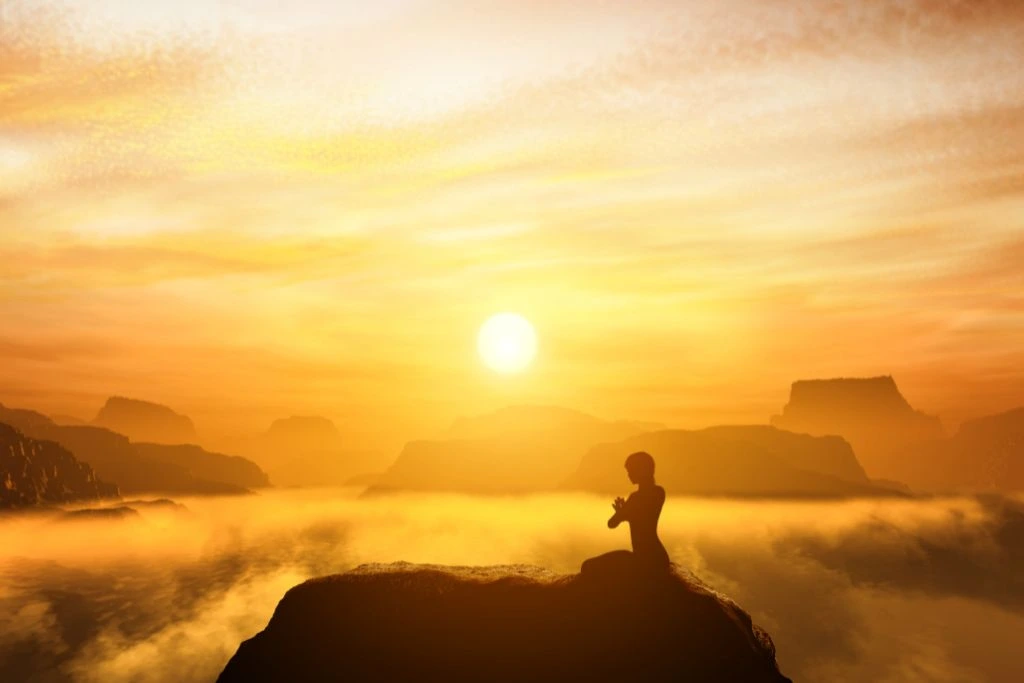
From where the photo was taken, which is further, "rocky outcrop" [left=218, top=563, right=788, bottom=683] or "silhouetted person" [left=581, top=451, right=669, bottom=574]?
"rocky outcrop" [left=218, top=563, right=788, bottom=683]

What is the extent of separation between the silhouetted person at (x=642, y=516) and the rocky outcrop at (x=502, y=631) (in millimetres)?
489

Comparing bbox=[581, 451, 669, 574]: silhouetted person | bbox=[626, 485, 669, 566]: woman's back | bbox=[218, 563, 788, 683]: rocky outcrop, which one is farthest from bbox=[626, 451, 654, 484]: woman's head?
bbox=[218, 563, 788, 683]: rocky outcrop

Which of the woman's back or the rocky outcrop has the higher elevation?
the woman's back

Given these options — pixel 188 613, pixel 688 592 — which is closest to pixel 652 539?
pixel 688 592

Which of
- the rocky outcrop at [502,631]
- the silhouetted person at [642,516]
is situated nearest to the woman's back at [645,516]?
the silhouetted person at [642,516]

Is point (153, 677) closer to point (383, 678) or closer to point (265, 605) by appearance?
point (265, 605)

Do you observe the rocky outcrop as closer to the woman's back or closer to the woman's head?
the woman's back

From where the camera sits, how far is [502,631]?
21828 millimetres

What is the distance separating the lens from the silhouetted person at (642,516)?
19.7 metres

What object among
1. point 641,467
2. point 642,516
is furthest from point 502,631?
point 641,467

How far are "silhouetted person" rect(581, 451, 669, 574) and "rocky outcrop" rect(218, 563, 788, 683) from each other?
489 millimetres

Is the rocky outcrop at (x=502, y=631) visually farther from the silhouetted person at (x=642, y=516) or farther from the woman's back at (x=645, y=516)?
the woman's back at (x=645, y=516)

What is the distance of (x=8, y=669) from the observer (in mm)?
118875

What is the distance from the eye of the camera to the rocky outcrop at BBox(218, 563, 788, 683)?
19.8 m
